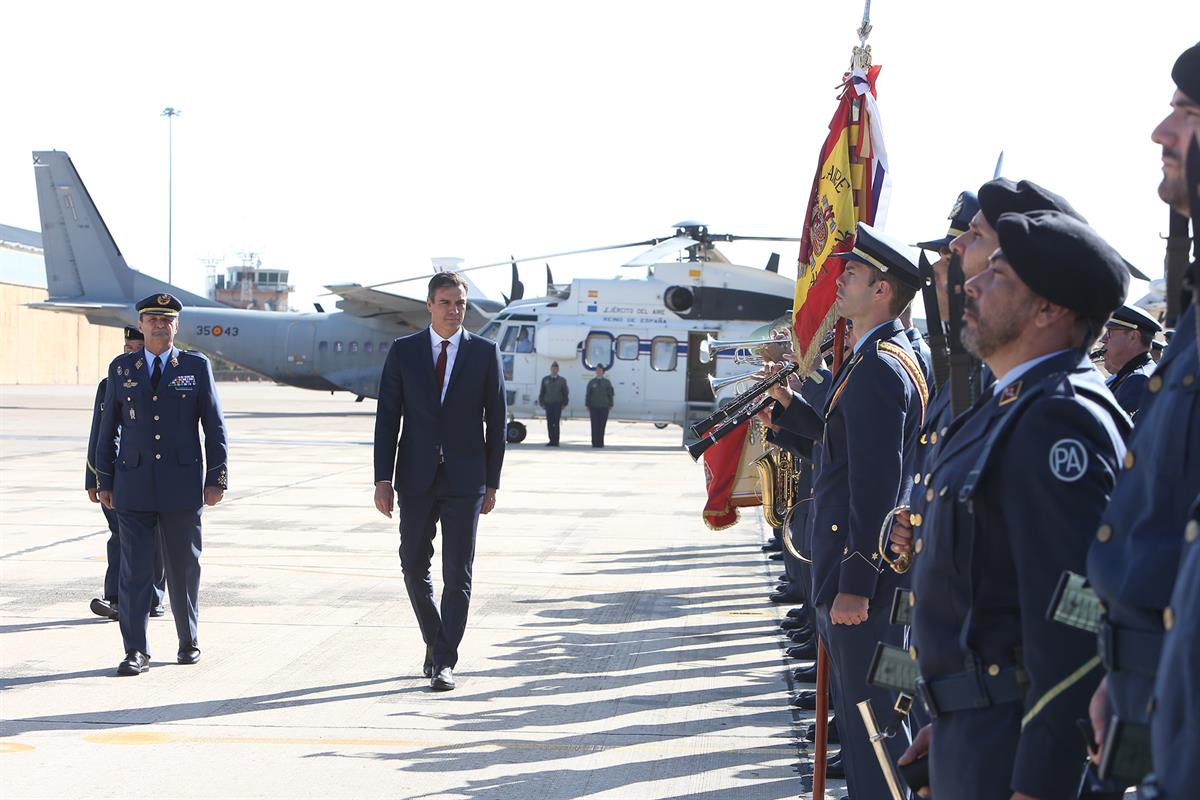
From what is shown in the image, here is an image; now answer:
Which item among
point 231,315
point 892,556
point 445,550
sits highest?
point 231,315

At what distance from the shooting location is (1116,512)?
2.17 m

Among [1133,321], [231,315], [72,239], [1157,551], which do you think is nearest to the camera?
[1157,551]

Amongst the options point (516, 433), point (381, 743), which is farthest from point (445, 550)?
point (516, 433)

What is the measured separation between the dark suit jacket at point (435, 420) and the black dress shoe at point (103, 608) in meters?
2.39

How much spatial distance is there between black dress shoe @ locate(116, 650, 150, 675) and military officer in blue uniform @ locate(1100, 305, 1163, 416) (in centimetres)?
491

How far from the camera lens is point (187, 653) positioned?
7.22 m

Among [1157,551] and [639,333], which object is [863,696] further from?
[639,333]

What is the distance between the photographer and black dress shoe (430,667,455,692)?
22.2ft

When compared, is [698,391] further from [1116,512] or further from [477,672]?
[1116,512]

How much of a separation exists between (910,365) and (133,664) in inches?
177

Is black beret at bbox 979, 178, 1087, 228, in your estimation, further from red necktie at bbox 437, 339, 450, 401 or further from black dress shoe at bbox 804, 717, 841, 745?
red necktie at bbox 437, 339, 450, 401

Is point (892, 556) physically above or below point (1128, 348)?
below

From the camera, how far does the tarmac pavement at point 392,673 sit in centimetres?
536

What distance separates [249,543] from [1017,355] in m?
9.75
